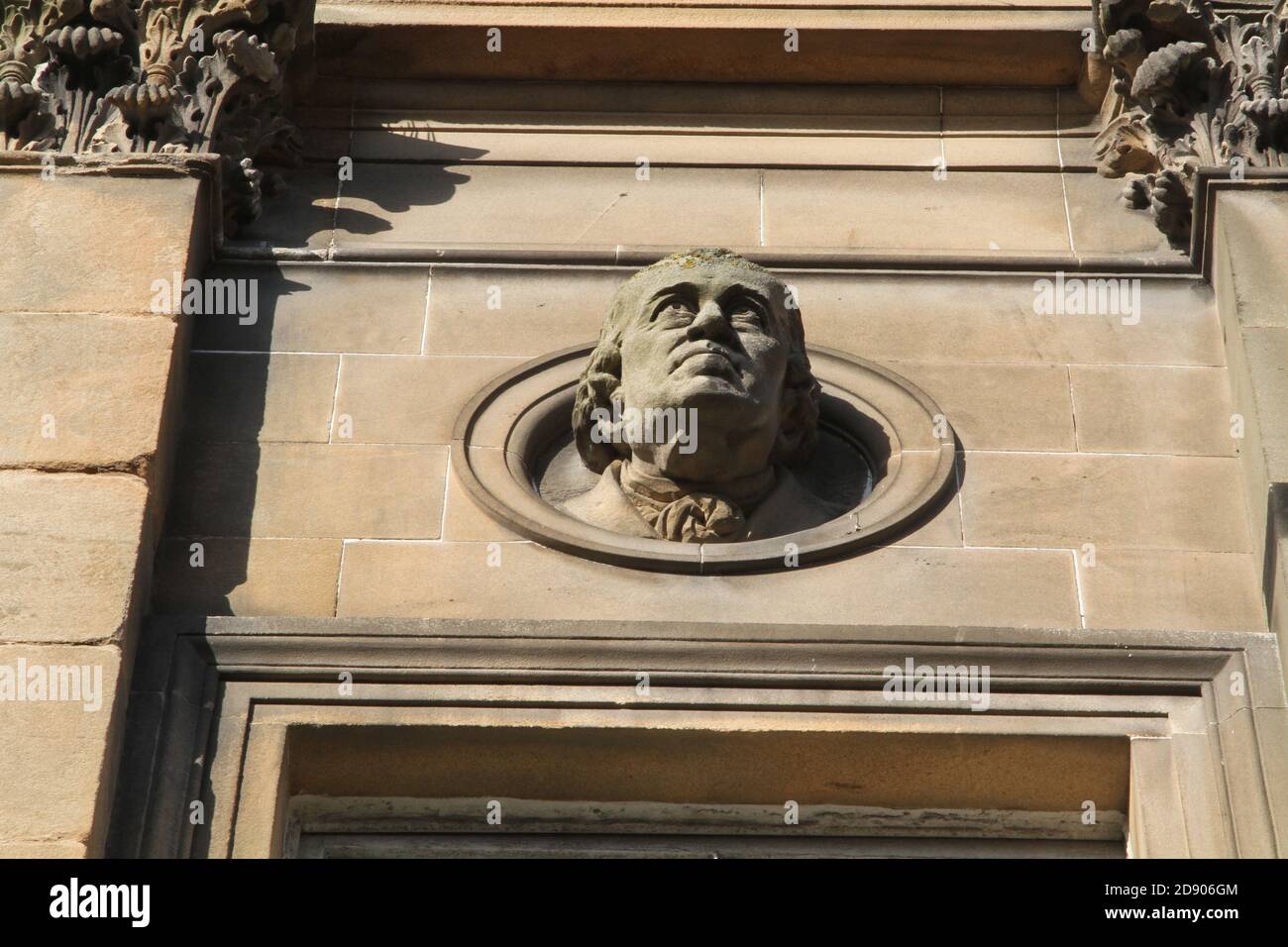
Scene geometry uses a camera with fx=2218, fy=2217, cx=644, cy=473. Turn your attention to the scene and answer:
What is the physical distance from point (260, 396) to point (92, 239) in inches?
40.8

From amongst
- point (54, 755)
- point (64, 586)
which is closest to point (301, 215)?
point (64, 586)

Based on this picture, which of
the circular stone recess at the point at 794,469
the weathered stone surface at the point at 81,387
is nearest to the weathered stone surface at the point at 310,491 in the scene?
the circular stone recess at the point at 794,469

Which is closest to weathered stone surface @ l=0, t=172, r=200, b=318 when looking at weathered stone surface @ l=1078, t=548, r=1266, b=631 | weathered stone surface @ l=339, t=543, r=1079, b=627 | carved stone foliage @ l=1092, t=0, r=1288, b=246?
weathered stone surface @ l=339, t=543, r=1079, b=627

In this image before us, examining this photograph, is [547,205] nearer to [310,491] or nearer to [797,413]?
[797,413]

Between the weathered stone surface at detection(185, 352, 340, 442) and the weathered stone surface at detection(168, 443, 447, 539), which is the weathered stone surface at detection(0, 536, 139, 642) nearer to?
the weathered stone surface at detection(168, 443, 447, 539)

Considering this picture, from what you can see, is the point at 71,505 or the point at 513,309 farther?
the point at 513,309

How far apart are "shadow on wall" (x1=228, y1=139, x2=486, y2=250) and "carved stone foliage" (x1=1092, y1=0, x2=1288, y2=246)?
3.32m

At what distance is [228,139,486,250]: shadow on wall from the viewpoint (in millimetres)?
11047

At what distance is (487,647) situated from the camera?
343 inches

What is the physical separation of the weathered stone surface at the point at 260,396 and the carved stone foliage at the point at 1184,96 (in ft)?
13.6

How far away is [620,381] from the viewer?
9.70 metres

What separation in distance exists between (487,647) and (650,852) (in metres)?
1.02

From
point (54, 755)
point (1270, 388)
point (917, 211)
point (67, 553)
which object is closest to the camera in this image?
point (54, 755)
